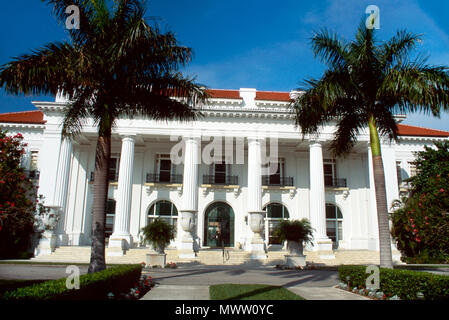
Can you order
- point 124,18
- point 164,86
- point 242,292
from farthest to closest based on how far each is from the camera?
point 164,86, point 124,18, point 242,292

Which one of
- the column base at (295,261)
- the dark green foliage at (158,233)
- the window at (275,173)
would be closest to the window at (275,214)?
the window at (275,173)

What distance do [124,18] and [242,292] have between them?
8.83 meters

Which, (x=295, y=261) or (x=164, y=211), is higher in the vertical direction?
(x=164, y=211)

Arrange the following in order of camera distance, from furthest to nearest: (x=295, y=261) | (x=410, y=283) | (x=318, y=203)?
(x=318, y=203) < (x=295, y=261) < (x=410, y=283)

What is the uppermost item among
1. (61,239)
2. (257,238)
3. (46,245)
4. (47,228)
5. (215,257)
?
(47,228)

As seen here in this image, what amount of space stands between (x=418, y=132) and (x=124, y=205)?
24766mm

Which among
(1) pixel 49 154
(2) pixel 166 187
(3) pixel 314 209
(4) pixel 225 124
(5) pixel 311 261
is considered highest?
(4) pixel 225 124

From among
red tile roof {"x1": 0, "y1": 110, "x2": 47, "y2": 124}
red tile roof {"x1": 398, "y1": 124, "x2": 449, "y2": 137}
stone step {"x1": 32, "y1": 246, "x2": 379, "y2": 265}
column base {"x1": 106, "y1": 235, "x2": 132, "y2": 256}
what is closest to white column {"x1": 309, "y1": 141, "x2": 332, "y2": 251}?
stone step {"x1": 32, "y1": 246, "x2": 379, "y2": 265}

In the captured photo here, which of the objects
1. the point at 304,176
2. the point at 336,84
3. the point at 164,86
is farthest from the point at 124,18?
the point at 304,176

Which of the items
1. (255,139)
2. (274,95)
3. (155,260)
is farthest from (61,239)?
(274,95)

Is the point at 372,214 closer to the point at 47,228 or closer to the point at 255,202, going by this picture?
the point at 255,202

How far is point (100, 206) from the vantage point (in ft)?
35.0
